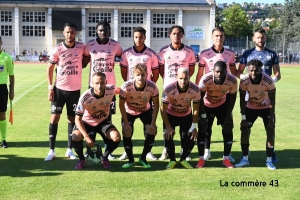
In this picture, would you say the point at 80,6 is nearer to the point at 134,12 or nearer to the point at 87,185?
the point at 134,12

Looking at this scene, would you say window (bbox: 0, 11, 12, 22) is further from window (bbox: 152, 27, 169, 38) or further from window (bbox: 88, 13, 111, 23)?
window (bbox: 152, 27, 169, 38)

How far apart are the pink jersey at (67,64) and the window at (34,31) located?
5948 centimetres

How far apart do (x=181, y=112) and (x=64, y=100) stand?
2019 millimetres

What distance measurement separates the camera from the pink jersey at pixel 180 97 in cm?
648

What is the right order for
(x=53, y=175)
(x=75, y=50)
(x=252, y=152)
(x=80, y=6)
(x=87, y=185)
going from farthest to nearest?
(x=80, y=6), (x=252, y=152), (x=75, y=50), (x=53, y=175), (x=87, y=185)

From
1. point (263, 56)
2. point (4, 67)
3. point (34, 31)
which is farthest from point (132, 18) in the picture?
point (263, 56)

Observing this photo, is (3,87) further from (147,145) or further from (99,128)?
(147,145)

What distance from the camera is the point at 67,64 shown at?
7.06m

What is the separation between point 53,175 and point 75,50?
2.18 meters

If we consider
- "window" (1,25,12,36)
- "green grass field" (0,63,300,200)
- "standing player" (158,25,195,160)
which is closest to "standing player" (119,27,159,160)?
"standing player" (158,25,195,160)

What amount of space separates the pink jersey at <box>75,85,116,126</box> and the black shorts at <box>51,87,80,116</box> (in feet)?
Result: 1.92

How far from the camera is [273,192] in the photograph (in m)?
5.35

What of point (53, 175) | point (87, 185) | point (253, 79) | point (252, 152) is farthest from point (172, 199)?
point (252, 152)

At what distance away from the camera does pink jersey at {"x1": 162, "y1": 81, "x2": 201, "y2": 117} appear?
6.48 meters
